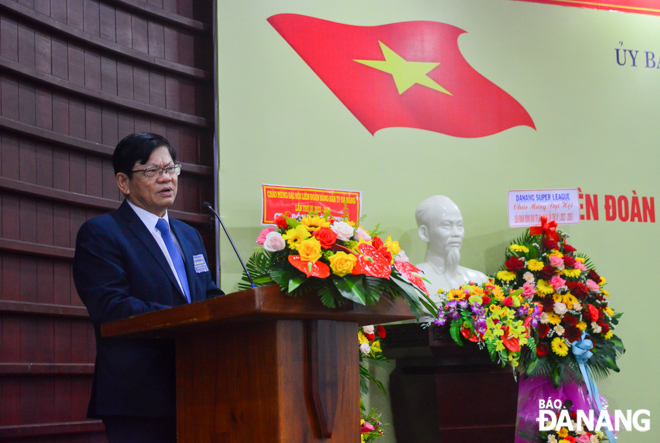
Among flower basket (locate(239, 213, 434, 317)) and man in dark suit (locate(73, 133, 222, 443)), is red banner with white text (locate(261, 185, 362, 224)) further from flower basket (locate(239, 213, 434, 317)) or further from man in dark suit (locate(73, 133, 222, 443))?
flower basket (locate(239, 213, 434, 317))

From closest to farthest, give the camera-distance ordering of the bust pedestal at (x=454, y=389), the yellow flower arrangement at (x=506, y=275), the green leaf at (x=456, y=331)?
the green leaf at (x=456, y=331), the bust pedestal at (x=454, y=389), the yellow flower arrangement at (x=506, y=275)

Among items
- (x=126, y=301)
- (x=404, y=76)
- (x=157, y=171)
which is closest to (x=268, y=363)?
(x=126, y=301)

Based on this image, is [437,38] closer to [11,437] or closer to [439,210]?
[439,210]

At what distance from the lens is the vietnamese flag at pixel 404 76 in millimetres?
4039

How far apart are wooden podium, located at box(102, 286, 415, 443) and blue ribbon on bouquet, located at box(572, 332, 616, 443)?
246cm

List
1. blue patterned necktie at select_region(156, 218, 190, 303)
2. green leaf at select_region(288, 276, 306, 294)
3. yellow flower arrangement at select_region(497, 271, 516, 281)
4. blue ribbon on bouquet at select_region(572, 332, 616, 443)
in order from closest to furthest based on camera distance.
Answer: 1. green leaf at select_region(288, 276, 306, 294)
2. blue patterned necktie at select_region(156, 218, 190, 303)
3. blue ribbon on bouquet at select_region(572, 332, 616, 443)
4. yellow flower arrangement at select_region(497, 271, 516, 281)

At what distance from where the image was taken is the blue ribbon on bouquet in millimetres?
3736

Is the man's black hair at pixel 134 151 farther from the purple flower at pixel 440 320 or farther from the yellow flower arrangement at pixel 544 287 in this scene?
A: the yellow flower arrangement at pixel 544 287

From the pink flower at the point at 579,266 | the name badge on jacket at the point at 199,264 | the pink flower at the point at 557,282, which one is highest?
the name badge on jacket at the point at 199,264

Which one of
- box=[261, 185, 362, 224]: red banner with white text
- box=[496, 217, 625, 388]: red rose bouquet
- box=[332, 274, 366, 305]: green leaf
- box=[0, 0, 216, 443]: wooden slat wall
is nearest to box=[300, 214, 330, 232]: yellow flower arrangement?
box=[332, 274, 366, 305]: green leaf

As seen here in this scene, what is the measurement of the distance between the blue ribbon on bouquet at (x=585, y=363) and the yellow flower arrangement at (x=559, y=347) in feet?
0.20

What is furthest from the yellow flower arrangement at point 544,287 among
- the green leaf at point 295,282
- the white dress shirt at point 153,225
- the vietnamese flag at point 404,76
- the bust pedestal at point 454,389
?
A: the green leaf at point 295,282

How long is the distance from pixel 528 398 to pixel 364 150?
164 centimetres

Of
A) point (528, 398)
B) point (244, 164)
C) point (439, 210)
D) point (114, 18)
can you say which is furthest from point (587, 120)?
point (114, 18)
